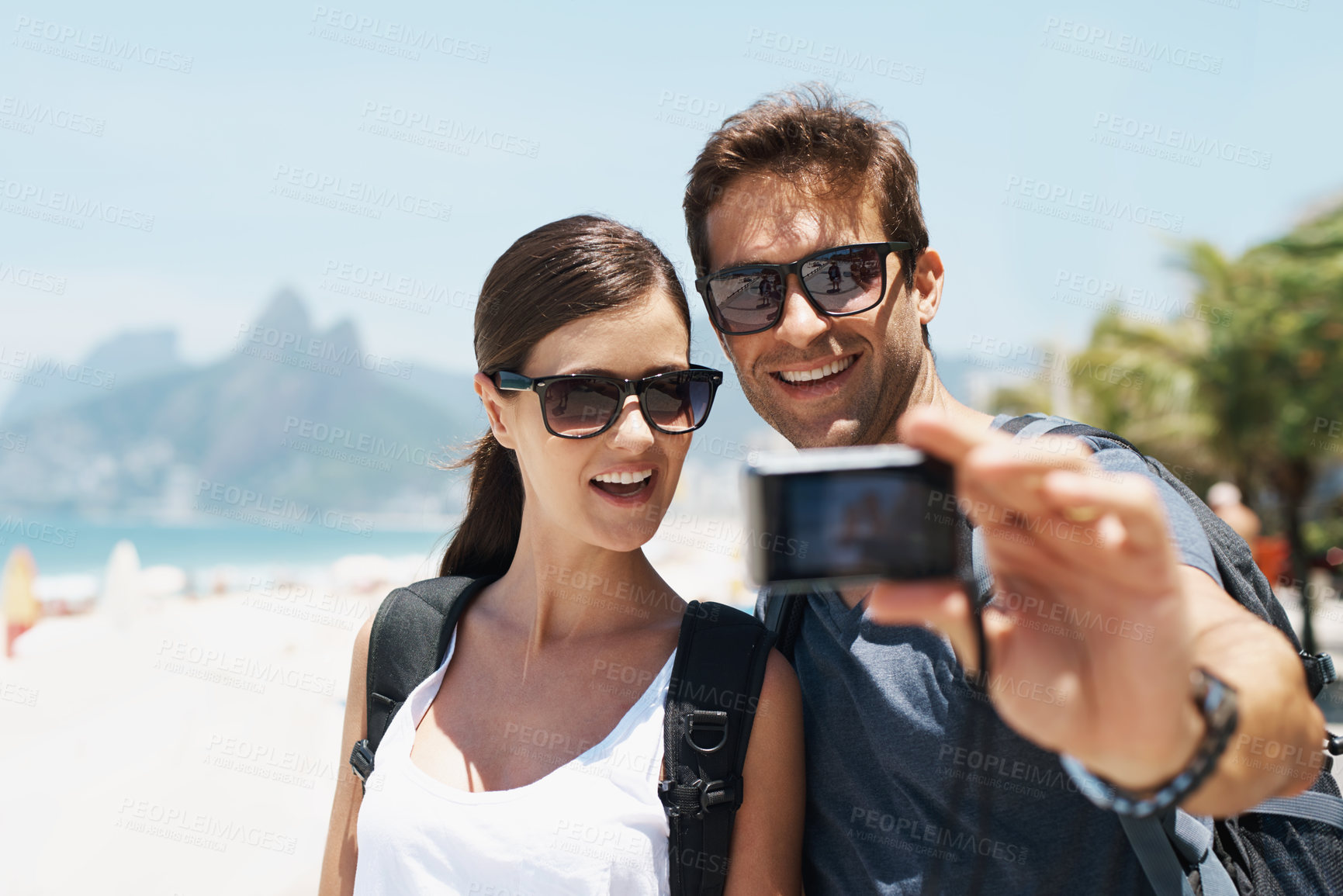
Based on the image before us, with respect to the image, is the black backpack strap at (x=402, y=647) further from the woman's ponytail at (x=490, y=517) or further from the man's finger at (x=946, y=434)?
the man's finger at (x=946, y=434)

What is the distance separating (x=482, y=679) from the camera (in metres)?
2.57

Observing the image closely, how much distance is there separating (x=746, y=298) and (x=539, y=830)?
149 cm

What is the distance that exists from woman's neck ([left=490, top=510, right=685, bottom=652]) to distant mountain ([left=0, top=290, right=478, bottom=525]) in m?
83.6

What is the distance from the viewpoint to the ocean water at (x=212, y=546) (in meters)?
52.6

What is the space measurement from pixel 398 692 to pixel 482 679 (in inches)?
9.3

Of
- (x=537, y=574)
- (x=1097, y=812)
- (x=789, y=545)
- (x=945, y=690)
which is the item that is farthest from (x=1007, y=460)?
(x=537, y=574)

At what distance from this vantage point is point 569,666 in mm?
2527

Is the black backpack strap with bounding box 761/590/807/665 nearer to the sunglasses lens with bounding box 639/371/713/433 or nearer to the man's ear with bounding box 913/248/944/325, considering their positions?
the sunglasses lens with bounding box 639/371/713/433

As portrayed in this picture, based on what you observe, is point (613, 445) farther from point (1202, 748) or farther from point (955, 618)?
point (1202, 748)

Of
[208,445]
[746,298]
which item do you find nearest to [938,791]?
[746,298]

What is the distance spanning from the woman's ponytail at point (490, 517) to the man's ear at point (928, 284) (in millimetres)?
1431

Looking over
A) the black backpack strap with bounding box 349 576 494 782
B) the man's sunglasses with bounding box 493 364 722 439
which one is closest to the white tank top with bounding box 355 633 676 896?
the black backpack strap with bounding box 349 576 494 782

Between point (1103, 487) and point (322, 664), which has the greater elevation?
point (1103, 487)

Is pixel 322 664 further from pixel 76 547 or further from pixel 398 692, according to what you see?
pixel 76 547
